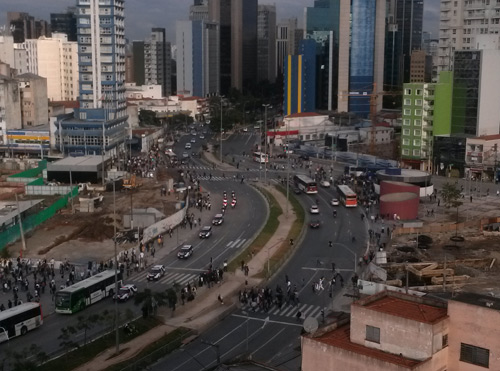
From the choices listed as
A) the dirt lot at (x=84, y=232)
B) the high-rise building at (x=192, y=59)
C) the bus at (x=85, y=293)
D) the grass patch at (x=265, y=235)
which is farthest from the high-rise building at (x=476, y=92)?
the high-rise building at (x=192, y=59)

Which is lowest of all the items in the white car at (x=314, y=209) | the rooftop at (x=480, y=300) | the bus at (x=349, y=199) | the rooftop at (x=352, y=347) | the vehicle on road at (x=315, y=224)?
the vehicle on road at (x=315, y=224)

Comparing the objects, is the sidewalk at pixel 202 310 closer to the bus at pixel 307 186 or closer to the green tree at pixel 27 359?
the green tree at pixel 27 359

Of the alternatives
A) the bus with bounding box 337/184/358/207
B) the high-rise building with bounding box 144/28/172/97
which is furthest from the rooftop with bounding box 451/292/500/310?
the high-rise building with bounding box 144/28/172/97

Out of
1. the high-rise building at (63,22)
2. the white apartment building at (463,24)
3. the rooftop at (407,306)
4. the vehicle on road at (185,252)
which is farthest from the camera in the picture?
the high-rise building at (63,22)

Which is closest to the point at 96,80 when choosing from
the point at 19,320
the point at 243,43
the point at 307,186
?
the point at 307,186

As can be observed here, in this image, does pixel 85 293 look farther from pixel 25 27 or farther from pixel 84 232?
pixel 25 27

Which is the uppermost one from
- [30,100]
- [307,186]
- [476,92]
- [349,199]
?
[476,92]

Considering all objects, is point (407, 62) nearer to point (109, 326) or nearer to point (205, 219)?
point (205, 219)

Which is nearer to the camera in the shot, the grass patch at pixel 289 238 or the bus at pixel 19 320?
the bus at pixel 19 320
